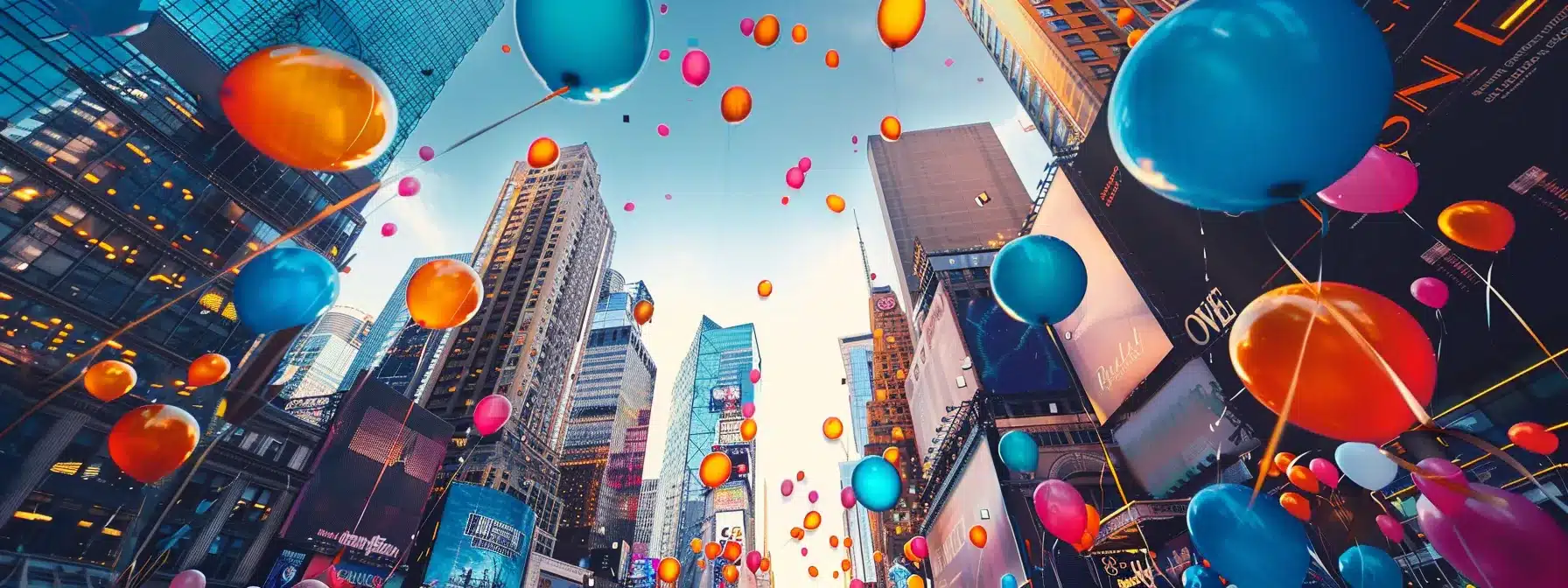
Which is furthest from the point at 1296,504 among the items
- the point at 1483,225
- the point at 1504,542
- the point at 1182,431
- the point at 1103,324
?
the point at 1504,542

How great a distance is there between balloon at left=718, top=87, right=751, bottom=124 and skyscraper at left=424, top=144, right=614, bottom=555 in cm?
5076

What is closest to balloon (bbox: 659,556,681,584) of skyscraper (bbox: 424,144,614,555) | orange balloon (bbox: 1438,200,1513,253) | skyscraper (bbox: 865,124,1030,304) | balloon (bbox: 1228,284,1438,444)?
balloon (bbox: 1228,284,1438,444)

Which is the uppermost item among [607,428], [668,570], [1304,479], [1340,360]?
[607,428]

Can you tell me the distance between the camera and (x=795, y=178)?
942 centimetres

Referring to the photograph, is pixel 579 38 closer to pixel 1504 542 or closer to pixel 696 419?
pixel 1504 542

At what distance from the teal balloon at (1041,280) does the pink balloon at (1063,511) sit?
11.5 feet

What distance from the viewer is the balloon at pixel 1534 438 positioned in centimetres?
539

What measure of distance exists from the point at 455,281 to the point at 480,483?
49727 mm

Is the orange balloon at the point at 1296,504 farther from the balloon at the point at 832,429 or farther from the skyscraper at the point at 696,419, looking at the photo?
the skyscraper at the point at 696,419

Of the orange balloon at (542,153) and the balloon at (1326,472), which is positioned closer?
the balloon at (1326,472)

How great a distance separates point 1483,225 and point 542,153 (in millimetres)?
11135

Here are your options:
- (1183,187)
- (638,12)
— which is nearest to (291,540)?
(638,12)

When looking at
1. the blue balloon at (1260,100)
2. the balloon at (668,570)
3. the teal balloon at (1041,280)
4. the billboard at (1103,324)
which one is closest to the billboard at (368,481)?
the balloon at (668,570)

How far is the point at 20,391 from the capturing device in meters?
17.2
